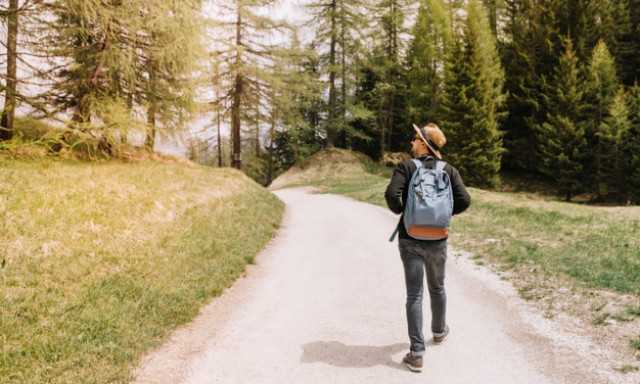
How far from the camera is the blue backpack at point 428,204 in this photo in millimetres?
3889

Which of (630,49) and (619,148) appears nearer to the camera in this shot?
(619,148)

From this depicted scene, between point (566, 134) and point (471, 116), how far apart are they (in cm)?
693

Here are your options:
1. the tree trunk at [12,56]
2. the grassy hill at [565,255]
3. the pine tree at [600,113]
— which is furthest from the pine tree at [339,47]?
the tree trunk at [12,56]

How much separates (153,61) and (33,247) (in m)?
8.18

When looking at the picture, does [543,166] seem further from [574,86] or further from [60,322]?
[60,322]

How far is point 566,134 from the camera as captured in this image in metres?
27.7

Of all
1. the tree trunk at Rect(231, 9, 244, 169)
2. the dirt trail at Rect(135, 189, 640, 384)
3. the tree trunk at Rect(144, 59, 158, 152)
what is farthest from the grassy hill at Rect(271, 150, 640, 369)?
the tree trunk at Rect(231, 9, 244, 169)

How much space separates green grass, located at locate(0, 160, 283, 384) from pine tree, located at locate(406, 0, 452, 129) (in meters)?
28.7

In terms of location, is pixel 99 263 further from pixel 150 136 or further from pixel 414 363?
pixel 150 136

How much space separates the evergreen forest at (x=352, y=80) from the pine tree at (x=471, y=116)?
11 centimetres

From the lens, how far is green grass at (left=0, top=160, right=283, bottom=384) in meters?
3.99

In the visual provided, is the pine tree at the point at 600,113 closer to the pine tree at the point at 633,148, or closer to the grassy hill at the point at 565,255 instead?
the pine tree at the point at 633,148

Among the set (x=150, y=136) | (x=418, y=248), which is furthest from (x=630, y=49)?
(x=418, y=248)

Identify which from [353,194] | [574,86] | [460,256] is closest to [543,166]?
[574,86]
